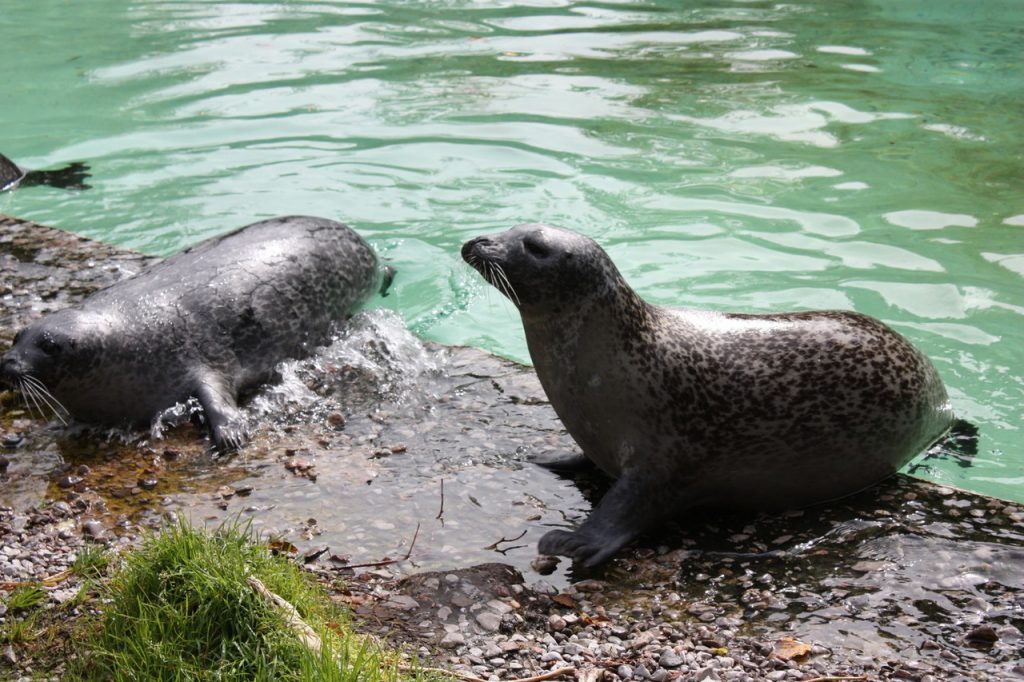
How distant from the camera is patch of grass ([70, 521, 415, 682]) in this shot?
3244mm

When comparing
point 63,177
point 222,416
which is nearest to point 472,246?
point 222,416

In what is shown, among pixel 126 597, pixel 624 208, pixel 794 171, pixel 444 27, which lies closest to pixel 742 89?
pixel 794 171

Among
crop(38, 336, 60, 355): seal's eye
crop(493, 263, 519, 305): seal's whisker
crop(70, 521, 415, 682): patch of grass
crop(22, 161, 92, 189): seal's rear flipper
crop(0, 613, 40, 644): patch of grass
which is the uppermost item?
crop(493, 263, 519, 305): seal's whisker

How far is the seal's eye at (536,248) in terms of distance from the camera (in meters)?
4.48

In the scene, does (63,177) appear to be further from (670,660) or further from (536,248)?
(670,660)

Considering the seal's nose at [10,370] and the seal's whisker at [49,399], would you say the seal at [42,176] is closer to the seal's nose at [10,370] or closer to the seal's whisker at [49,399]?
the seal's whisker at [49,399]

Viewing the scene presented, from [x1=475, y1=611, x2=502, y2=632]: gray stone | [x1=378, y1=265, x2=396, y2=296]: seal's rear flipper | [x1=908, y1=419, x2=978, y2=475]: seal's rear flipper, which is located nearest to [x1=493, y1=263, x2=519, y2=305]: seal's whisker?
[x1=475, y1=611, x2=502, y2=632]: gray stone

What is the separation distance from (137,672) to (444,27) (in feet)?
39.6

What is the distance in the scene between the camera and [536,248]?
4496 mm

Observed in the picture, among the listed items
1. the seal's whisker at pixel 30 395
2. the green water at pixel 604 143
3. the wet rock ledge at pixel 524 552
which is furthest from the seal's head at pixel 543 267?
the seal's whisker at pixel 30 395

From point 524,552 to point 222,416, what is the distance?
1898mm

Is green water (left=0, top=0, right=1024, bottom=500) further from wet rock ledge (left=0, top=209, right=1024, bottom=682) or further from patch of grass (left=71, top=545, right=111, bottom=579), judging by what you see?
patch of grass (left=71, top=545, right=111, bottom=579)

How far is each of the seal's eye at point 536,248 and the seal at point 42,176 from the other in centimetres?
635

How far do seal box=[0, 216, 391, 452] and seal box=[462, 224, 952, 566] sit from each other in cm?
169
